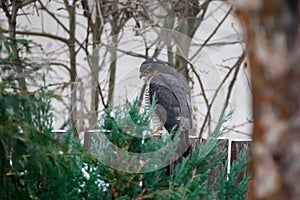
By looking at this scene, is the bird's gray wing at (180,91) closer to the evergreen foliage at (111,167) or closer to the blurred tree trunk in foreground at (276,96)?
the evergreen foliage at (111,167)

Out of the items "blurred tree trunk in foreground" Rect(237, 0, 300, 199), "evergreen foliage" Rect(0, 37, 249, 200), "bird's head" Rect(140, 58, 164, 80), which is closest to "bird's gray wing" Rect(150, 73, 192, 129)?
"bird's head" Rect(140, 58, 164, 80)

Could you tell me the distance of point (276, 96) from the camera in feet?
1.89

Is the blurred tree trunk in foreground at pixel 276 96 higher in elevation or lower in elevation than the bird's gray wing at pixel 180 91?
lower

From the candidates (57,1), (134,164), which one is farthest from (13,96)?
(57,1)

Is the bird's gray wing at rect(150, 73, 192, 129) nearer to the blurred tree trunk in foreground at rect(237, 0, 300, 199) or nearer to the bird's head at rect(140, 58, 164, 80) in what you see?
the bird's head at rect(140, 58, 164, 80)

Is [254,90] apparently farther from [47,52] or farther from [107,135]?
[47,52]

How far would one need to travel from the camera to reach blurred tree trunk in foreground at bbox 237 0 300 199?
0.56 meters

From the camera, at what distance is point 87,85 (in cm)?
334

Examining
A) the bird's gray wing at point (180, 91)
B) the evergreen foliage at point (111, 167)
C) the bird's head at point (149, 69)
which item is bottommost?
the evergreen foliage at point (111, 167)

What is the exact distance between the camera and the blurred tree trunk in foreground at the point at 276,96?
22.2 inches

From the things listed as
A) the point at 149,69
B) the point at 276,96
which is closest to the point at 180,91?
the point at 149,69

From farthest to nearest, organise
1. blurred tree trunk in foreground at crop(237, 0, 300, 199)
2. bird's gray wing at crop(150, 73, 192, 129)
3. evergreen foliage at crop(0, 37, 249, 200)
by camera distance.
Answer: bird's gray wing at crop(150, 73, 192, 129), evergreen foliage at crop(0, 37, 249, 200), blurred tree trunk in foreground at crop(237, 0, 300, 199)

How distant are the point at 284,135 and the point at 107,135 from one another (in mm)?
1487

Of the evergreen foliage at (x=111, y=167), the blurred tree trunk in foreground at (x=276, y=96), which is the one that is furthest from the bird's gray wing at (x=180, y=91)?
the blurred tree trunk in foreground at (x=276, y=96)
